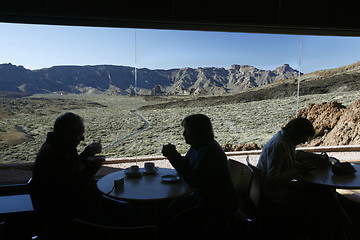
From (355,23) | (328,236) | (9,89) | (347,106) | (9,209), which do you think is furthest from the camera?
(347,106)

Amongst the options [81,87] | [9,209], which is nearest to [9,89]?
[81,87]

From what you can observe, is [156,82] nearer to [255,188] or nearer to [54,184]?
[255,188]

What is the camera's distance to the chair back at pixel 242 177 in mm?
2077

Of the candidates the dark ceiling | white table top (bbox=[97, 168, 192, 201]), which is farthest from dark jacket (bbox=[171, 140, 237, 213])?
the dark ceiling

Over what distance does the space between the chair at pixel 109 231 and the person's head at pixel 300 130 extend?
1513mm

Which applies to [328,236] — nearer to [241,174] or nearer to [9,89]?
[241,174]

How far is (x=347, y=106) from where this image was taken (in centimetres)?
428

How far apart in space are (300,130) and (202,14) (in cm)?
184

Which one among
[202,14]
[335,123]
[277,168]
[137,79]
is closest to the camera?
[277,168]

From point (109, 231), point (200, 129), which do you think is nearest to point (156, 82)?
point (200, 129)

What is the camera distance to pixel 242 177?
86.7 inches

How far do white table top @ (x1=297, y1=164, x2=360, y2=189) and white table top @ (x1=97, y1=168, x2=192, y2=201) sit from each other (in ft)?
3.50

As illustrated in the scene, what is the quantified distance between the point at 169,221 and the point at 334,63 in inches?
136

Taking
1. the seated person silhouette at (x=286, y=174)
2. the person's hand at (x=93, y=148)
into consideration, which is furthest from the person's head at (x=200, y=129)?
the person's hand at (x=93, y=148)
